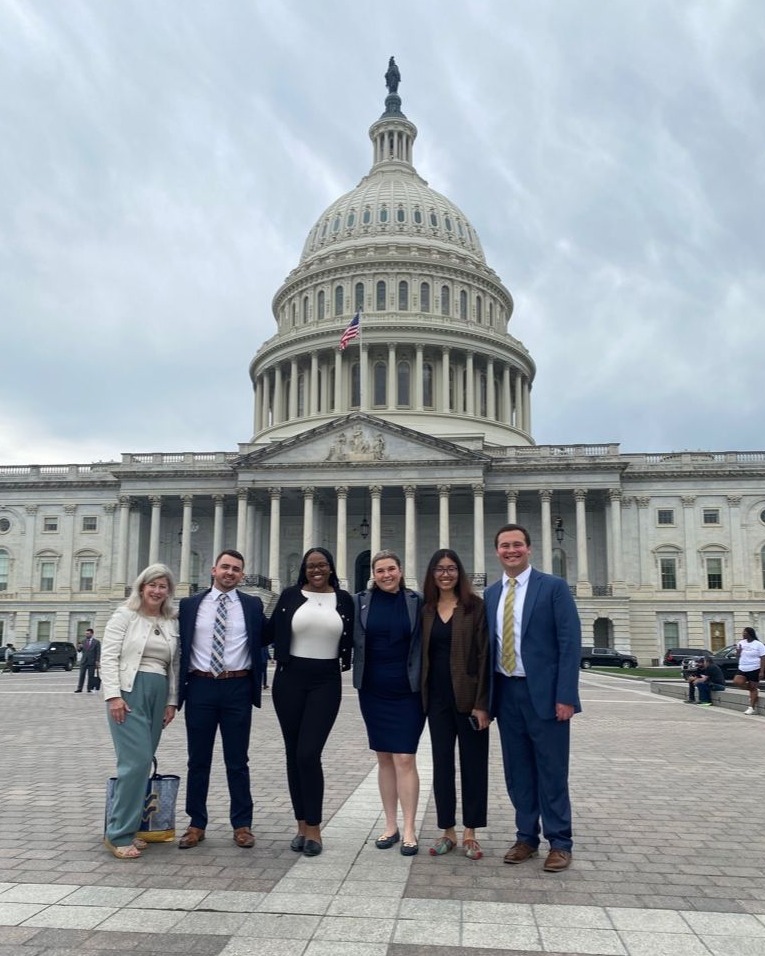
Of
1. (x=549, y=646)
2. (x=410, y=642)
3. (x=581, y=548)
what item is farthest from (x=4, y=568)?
(x=549, y=646)

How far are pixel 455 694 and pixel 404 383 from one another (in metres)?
70.7

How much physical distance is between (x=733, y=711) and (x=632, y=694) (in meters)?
6.70

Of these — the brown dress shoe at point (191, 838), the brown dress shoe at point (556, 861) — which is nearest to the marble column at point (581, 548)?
the brown dress shoe at point (556, 861)

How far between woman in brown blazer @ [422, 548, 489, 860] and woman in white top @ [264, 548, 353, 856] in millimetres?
811

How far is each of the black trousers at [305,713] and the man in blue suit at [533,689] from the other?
1459 mm

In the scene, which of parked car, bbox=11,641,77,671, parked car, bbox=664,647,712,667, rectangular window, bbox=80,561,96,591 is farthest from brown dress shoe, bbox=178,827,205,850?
rectangular window, bbox=80,561,96,591

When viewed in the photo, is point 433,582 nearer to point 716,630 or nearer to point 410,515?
point 410,515

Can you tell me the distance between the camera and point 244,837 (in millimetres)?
7910

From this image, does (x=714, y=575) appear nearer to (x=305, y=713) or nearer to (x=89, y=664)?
(x=89, y=664)

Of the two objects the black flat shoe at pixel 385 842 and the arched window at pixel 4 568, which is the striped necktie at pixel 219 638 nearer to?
the black flat shoe at pixel 385 842

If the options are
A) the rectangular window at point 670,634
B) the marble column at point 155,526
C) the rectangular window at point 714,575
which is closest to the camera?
the rectangular window at point 670,634

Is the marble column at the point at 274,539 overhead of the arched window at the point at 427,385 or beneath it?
beneath

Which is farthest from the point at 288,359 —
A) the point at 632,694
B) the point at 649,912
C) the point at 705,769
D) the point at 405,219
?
the point at 649,912

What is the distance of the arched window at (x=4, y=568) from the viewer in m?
69.8
